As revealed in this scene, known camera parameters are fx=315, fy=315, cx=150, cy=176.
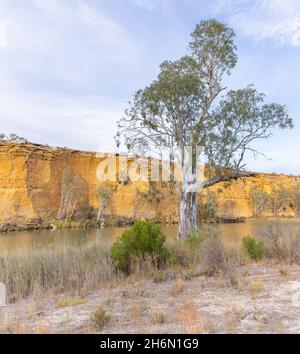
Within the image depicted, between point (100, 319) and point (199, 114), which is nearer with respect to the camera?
point (100, 319)

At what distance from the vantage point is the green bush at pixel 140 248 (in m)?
5.99

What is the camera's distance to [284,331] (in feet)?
9.68

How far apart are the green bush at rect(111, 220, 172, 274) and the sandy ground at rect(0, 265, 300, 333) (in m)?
0.58

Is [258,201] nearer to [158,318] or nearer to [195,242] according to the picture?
[195,242]

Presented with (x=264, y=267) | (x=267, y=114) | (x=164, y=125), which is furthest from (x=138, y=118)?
(x=264, y=267)

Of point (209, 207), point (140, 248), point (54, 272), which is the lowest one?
point (54, 272)

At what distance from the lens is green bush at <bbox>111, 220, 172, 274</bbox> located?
19.7ft

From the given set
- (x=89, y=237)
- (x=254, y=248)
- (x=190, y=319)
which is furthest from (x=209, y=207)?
(x=190, y=319)

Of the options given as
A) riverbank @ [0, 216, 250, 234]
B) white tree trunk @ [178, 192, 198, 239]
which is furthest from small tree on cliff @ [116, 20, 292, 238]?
riverbank @ [0, 216, 250, 234]

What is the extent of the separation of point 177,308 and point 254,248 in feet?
13.4

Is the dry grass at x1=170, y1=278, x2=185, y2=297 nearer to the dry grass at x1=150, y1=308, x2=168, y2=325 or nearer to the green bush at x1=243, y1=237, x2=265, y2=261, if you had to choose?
the dry grass at x1=150, y1=308, x2=168, y2=325

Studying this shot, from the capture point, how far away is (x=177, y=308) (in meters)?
3.83

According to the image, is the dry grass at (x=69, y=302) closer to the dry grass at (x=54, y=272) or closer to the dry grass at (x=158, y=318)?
the dry grass at (x=54, y=272)
